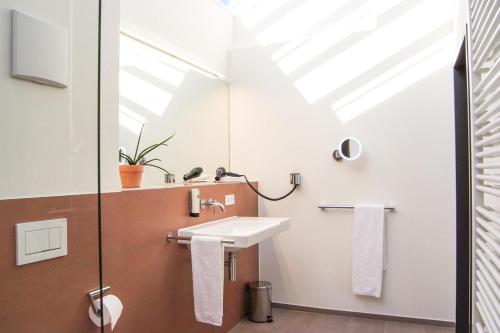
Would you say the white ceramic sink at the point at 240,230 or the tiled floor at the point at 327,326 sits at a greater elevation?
the white ceramic sink at the point at 240,230

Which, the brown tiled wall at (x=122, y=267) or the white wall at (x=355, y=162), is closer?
the brown tiled wall at (x=122, y=267)

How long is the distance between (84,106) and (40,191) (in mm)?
241

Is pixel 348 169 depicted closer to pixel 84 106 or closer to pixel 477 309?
pixel 477 309

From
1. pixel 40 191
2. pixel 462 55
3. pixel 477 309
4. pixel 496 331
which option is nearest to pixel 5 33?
pixel 40 191

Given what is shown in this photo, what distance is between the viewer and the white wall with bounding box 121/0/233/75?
8.23 feet

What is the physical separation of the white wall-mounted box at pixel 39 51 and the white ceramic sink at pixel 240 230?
4.37 feet

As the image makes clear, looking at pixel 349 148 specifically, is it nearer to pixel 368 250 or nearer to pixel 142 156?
pixel 368 250

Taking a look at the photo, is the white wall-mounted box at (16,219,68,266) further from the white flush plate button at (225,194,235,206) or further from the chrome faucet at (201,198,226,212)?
the white flush plate button at (225,194,235,206)

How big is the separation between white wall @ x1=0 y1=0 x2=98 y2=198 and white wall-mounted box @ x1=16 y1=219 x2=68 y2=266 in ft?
0.26

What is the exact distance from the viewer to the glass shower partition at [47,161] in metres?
0.94

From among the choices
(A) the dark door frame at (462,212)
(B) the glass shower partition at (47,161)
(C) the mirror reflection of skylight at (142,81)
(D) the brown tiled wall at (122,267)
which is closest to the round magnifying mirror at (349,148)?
(A) the dark door frame at (462,212)

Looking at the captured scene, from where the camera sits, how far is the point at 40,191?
98 centimetres

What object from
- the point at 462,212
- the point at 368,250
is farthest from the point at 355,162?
the point at 462,212

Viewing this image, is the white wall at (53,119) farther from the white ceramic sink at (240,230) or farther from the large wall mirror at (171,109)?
the large wall mirror at (171,109)
